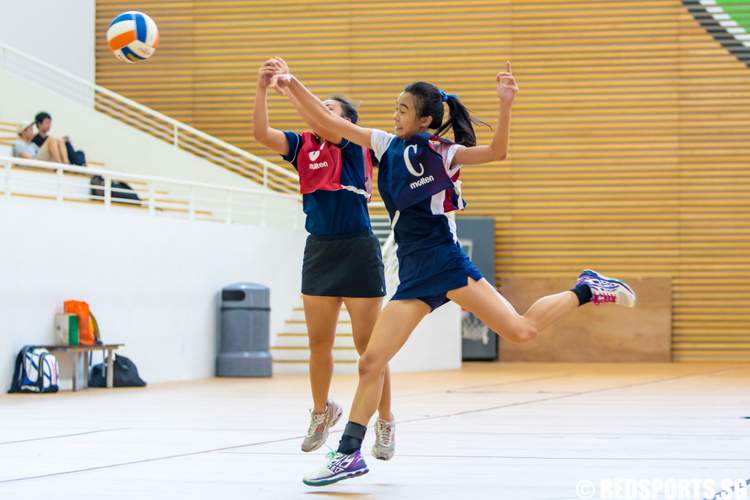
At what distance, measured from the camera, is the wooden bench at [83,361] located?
11.6 meters

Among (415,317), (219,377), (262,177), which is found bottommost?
(219,377)

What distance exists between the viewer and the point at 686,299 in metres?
17.6

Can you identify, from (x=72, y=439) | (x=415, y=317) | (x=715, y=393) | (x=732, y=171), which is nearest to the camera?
(x=415, y=317)

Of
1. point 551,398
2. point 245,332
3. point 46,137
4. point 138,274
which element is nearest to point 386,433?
point 551,398

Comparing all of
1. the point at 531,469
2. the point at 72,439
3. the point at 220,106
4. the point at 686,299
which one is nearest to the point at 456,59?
the point at 220,106

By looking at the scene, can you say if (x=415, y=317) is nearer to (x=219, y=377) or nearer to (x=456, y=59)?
(x=219, y=377)

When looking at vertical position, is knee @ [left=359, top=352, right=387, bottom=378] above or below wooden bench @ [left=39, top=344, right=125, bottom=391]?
above

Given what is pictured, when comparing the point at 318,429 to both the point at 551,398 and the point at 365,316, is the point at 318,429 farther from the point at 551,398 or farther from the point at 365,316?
the point at 551,398

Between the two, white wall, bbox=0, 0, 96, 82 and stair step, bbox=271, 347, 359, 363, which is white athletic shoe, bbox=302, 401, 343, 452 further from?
white wall, bbox=0, 0, 96, 82

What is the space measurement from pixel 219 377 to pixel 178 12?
7.01 metres

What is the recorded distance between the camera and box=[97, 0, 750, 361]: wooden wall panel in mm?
17516

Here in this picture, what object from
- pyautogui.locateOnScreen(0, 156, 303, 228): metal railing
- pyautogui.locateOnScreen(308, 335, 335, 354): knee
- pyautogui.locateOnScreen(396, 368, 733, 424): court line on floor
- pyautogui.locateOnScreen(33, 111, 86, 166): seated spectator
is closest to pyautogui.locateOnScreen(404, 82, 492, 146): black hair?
pyautogui.locateOnScreen(308, 335, 335, 354): knee

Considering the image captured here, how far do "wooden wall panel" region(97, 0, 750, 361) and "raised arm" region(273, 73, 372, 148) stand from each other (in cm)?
1310

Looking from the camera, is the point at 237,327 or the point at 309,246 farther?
the point at 237,327
